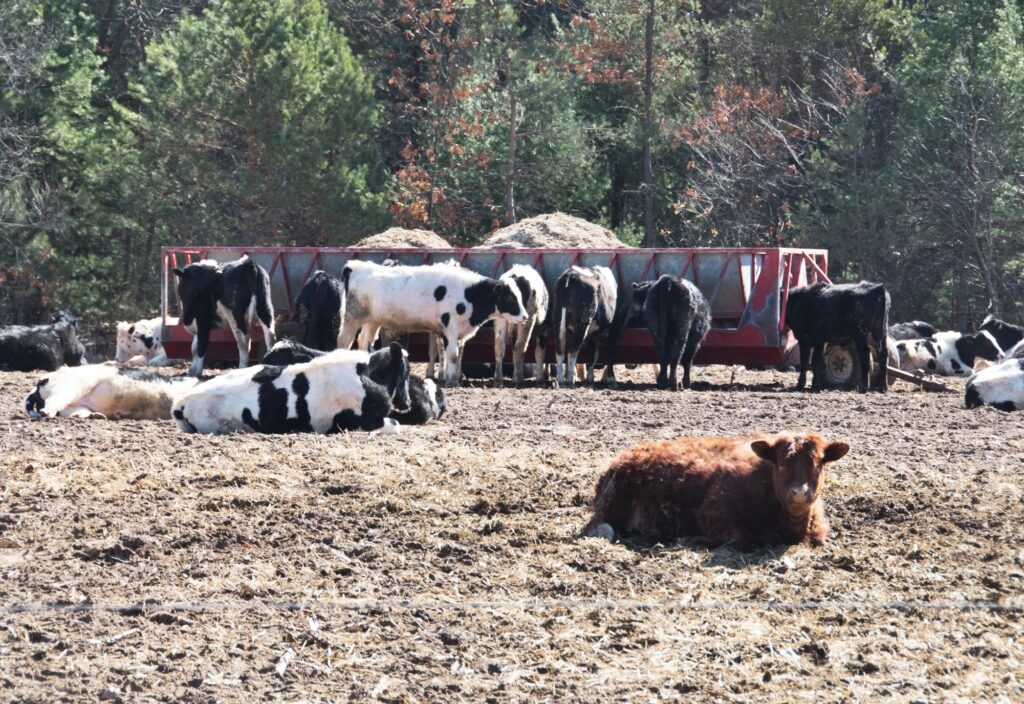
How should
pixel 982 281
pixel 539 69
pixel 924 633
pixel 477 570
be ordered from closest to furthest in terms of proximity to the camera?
pixel 924 633
pixel 477 570
pixel 982 281
pixel 539 69

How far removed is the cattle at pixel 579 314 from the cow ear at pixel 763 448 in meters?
Result: 12.4

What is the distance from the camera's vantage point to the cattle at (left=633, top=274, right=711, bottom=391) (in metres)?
21.1

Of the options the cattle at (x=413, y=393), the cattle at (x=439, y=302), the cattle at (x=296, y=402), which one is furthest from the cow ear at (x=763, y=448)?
the cattle at (x=439, y=302)

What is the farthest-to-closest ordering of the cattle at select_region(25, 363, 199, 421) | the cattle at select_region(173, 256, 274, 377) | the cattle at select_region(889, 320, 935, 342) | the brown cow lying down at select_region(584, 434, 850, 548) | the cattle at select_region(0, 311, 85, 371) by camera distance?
the cattle at select_region(889, 320, 935, 342) → the cattle at select_region(0, 311, 85, 371) → the cattle at select_region(173, 256, 274, 377) → the cattle at select_region(25, 363, 199, 421) → the brown cow lying down at select_region(584, 434, 850, 548)

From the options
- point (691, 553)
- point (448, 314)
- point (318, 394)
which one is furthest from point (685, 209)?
point (691, 553)

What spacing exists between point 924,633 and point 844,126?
31910mm

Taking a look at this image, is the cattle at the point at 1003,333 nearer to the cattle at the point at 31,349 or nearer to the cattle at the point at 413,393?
the cattle at the point at 413,393

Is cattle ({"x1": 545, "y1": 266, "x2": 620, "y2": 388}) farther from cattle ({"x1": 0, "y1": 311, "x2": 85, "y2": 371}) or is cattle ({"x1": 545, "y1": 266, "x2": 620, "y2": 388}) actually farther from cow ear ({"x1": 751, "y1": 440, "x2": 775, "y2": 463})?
cow ear ({"x1": 751, "y1": 440, "x2": 775, "y2": 463})

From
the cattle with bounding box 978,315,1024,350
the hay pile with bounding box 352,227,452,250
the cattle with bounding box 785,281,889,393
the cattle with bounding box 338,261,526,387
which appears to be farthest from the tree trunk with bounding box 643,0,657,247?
the cattle with bounding box 338,261,526,387

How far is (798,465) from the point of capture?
8.79 m

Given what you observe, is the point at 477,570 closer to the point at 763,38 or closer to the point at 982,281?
the point at 982,281

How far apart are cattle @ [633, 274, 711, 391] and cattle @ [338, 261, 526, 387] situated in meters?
1.93

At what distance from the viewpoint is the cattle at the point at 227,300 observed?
21.7m

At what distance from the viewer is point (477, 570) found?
861cm
